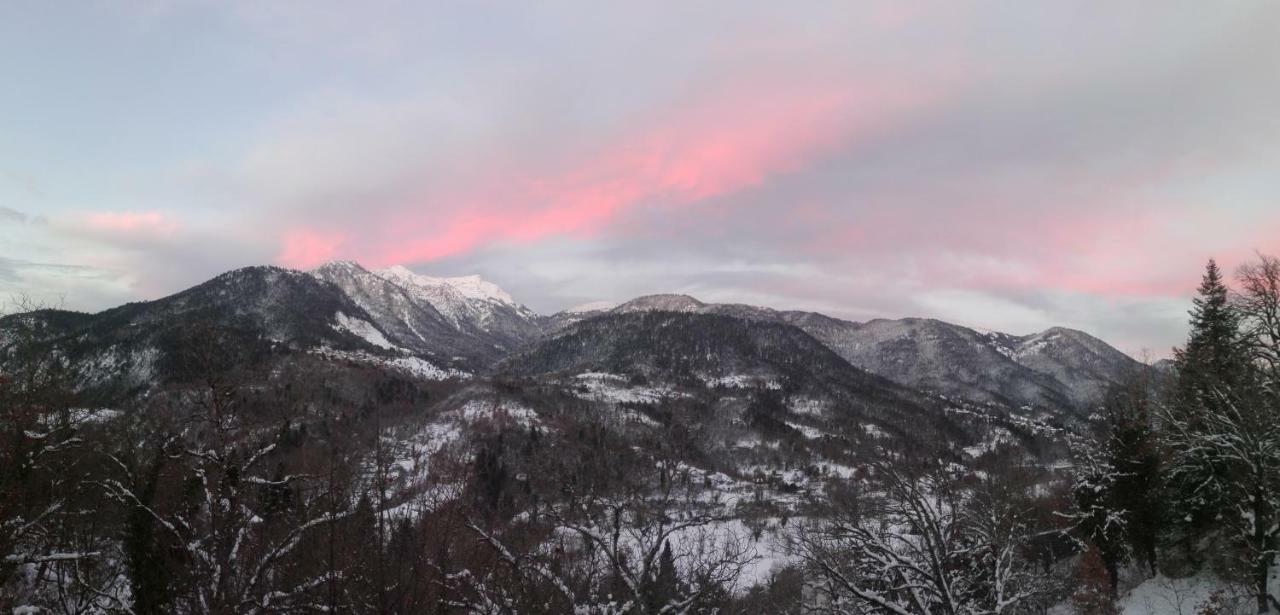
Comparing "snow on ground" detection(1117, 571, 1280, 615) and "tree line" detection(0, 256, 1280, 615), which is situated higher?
"tree line" detection(0, 256, 1280, 615)

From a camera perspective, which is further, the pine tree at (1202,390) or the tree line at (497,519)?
the pine tree at (1202,390)

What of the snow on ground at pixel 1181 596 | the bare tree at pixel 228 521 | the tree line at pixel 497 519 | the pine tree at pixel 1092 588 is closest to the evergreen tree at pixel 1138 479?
the tree line at pixel 497 519

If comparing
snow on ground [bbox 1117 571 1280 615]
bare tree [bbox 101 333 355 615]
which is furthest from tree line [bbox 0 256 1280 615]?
snow on ground [bbox 1117 571 1280 615]

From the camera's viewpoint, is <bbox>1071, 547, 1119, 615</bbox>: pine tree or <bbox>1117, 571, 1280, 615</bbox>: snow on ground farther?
<bbox>1071, 547, 1119, 615</bbox>: pine tree

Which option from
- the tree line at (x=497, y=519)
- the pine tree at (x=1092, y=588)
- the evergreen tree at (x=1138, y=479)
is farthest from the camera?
the evergreen tree at (x=1138, y=479)

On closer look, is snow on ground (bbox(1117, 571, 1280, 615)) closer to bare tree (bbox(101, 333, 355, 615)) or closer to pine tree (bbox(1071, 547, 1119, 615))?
pine tree (bbox(1071, 547, 1119, 615))

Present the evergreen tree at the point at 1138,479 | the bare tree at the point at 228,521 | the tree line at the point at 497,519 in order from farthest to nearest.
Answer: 1. the evergreen tree at the point at 1138,479
2. the tree line at the point at 497,519
3. the bare tree at the point at 228,521

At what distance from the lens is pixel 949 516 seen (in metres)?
17.8

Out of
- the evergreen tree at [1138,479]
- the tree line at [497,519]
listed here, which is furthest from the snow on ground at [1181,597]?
the evergreen tree at [1138,479]

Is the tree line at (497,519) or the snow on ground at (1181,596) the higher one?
the tree line at (497,519)

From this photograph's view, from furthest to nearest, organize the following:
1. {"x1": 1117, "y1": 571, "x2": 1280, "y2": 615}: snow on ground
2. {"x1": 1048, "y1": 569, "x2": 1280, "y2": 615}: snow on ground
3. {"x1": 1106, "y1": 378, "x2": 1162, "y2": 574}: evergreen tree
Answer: {"x1": 1106, "y1": 378, "x2": 1162, "y2": 574}: evergreen tree < {"x1": 1117, "y1": 571, "x2": 1280, "y2": 615}: snow on ground < {"x1": 1048, "y1": 569, "x2": 1280, "y2": 615}: snow on ground

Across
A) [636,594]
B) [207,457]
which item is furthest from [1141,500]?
[207,457]

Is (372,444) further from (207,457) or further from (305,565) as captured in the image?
(305,565)

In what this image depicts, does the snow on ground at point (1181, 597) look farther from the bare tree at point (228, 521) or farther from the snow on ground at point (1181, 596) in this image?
the bare tree at point (228, 521)
